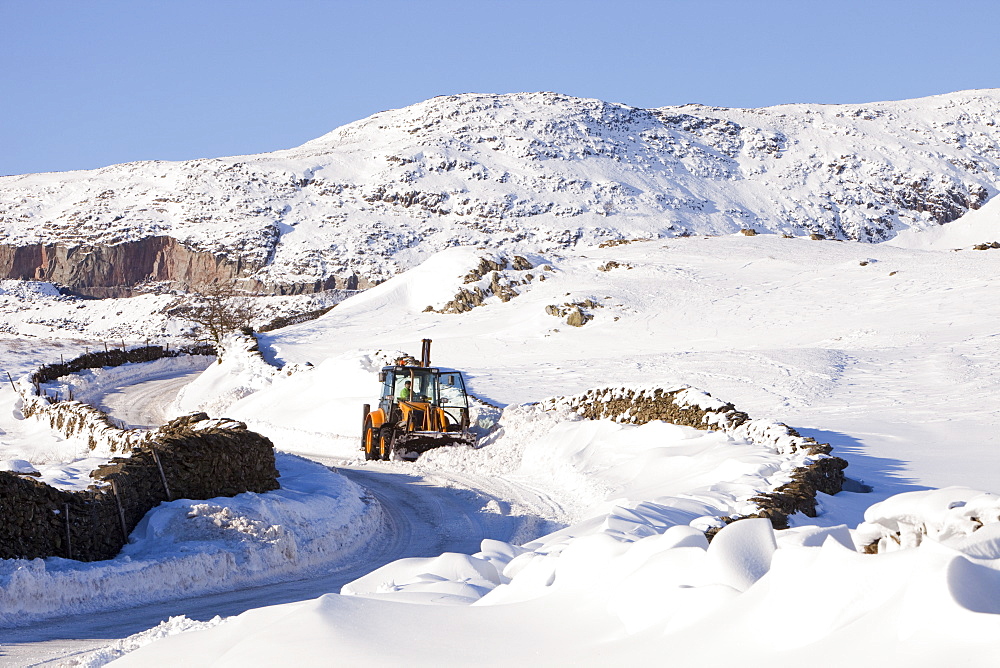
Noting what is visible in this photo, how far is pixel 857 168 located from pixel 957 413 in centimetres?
13700

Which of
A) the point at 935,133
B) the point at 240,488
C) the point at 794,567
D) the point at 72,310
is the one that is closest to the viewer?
the point at 794,567

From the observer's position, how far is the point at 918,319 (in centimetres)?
3219

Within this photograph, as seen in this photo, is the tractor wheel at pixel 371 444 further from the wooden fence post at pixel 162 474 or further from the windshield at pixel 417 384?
the wooden fence post at pixel 162 474

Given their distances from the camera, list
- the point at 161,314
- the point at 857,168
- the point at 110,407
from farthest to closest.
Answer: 1. the point at 857,168
2. the point at 161,314
3. the point at 110,407

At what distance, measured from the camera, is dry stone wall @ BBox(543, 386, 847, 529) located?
33.0 ft

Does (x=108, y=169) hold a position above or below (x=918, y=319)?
above

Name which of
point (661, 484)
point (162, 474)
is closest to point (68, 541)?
point (162, 474)

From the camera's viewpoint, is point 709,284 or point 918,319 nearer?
point 918,319

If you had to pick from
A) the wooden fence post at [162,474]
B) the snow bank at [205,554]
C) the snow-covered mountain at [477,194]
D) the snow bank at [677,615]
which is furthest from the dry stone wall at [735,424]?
the snow-covered mountain at [477,194]

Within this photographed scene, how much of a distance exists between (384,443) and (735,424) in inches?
311

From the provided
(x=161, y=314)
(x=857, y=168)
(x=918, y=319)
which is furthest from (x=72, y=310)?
(x=857, y=168)

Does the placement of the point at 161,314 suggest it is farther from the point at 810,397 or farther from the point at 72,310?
the point at 810,397

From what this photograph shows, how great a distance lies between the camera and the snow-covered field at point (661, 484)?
3.42m

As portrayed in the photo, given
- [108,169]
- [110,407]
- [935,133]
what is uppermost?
[935,133]
